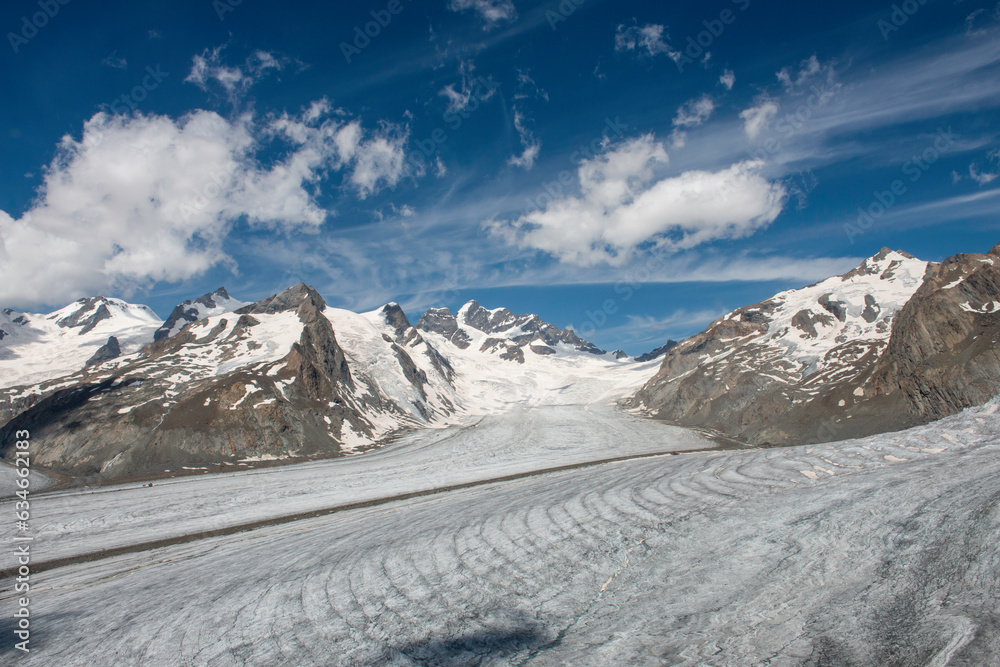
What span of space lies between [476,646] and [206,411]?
54.7 metres

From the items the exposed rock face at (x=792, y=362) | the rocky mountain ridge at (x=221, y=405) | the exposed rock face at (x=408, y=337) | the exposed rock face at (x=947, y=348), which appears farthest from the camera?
the exposed rock face at (x=408, y=337)

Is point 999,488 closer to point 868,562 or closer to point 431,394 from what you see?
point 868,562

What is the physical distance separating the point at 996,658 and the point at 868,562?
207 centimetres

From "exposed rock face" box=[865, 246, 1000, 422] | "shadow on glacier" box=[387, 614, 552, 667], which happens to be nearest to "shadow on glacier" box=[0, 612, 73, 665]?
"shadow on glacier" box=[387, 614, 552, 667]

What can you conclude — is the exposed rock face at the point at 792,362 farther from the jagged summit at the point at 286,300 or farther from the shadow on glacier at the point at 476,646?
the jagged summit at the point at 286,300

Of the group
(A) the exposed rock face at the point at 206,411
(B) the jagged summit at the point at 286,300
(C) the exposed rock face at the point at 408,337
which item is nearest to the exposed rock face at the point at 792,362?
(A) the exposed rock face at the point at 206,411

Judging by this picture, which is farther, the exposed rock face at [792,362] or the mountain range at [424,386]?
the exposed rock face at [792,362]

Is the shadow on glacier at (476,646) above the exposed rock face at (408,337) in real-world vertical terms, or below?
below

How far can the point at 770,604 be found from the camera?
4.70 m

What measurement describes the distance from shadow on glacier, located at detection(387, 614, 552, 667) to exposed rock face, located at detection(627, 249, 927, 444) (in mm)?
50585

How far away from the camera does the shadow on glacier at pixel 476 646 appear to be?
5043mm

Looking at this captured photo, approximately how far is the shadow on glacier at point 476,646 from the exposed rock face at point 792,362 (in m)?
50.6

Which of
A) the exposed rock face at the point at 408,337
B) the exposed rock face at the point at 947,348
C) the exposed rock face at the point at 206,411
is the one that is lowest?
the exposed rock face at the point at 947,348

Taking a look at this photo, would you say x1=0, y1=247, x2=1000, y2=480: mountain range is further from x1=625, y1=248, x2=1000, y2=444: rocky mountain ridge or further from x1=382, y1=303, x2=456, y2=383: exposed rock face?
x1=382, y1=303, x2=456, y2=383: exposed rock face
